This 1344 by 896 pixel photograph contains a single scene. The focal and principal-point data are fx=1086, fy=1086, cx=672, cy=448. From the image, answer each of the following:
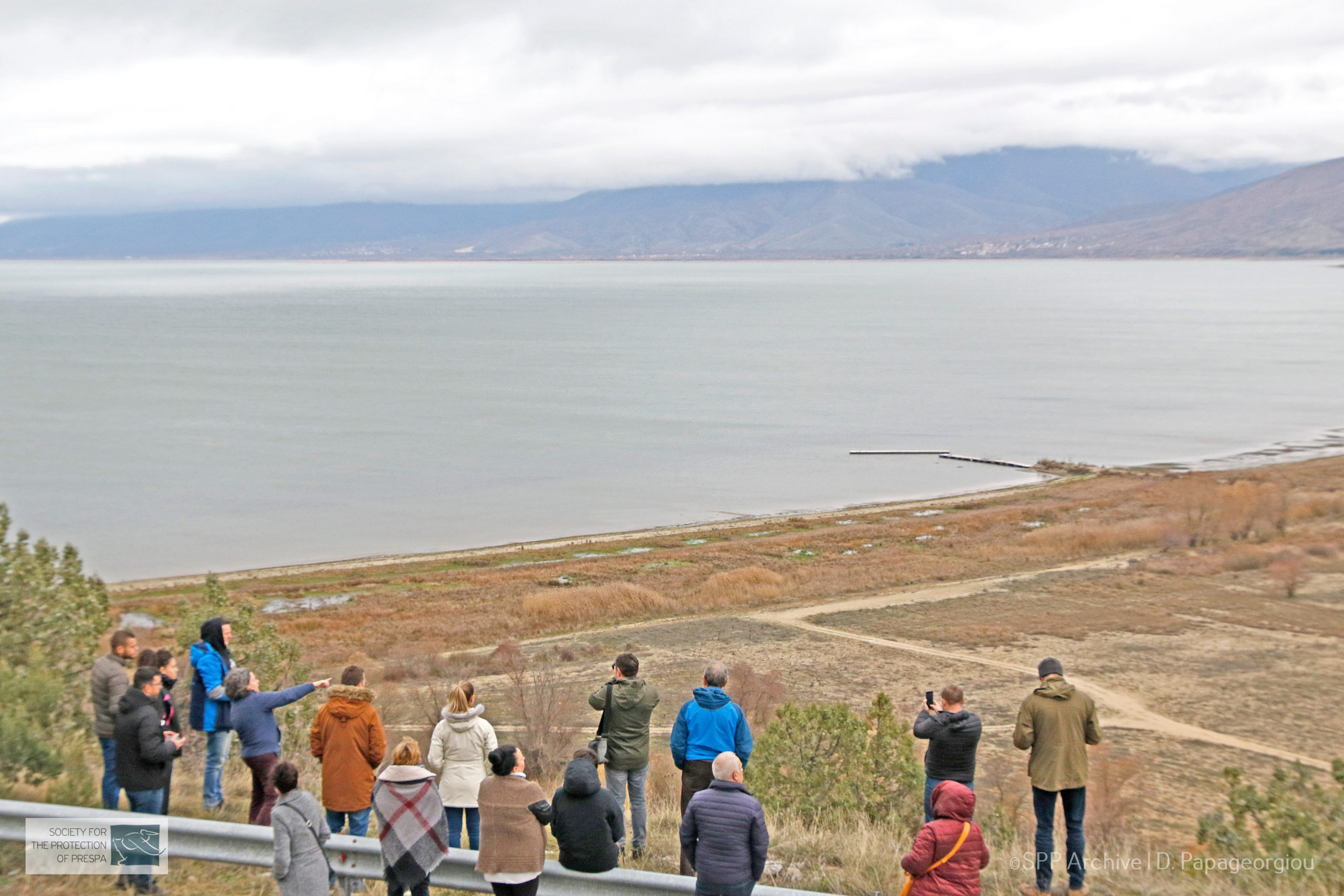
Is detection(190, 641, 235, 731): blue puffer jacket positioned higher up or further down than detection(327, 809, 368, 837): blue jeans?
higher up

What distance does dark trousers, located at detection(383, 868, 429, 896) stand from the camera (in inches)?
259

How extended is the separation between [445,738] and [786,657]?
16997 mm

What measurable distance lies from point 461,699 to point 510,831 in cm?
156

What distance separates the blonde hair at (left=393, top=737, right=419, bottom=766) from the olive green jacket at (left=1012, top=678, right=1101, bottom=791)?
4.63 meters

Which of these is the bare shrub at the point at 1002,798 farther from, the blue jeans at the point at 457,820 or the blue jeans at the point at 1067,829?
the blue jeans at the point at 457,820

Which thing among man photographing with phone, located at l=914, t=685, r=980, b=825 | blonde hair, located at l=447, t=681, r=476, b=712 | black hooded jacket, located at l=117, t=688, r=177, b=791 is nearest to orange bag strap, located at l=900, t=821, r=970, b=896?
man photographing with phone, located at l=914, t=685, r=980, b=825

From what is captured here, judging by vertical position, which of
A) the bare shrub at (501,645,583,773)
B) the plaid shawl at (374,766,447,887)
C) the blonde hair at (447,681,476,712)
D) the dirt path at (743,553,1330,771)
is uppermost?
the blonde hair at (447,681,476,712)

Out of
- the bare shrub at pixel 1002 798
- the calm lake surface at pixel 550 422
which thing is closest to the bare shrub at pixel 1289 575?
the bare shrub at pixel 1002 798

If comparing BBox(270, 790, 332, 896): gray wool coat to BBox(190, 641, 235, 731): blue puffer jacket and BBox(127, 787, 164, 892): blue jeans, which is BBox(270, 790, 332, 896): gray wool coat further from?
BBox(190, 641, 235, 731): blue puffer jacket

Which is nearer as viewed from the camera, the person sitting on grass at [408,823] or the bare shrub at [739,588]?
the person sitting on grass at [408,823]

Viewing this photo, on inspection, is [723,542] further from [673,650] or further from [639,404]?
[639,404]

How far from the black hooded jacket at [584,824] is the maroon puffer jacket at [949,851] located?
1.75 m

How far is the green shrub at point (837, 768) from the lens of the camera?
1110cm

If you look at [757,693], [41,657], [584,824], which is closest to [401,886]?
[584,824]
